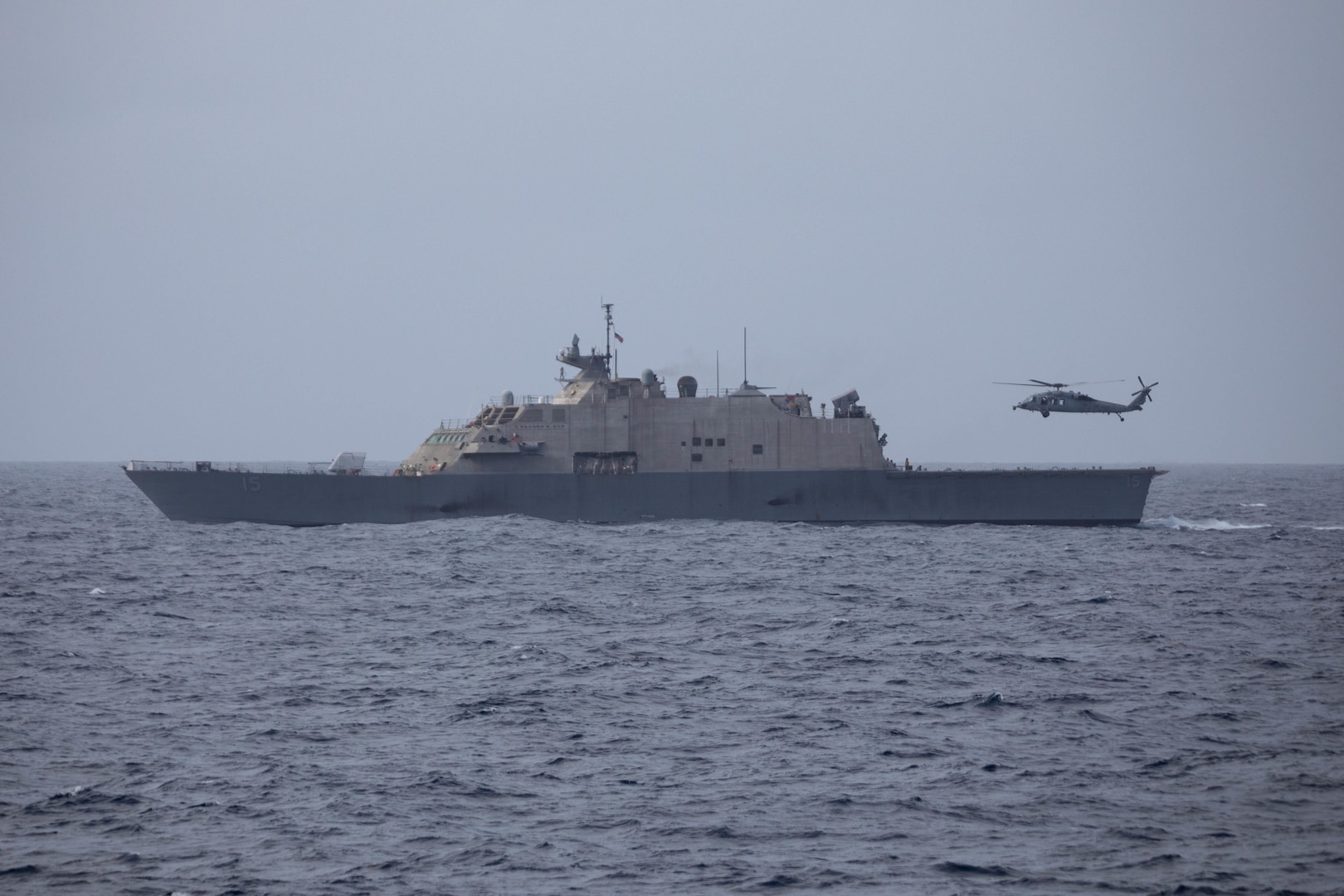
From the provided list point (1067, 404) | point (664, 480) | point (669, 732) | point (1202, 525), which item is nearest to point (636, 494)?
point (664, 480)

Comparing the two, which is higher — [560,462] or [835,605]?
[560,462]

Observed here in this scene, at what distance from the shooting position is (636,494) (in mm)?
43844

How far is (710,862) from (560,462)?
33.3m

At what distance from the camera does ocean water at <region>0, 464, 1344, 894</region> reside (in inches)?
452

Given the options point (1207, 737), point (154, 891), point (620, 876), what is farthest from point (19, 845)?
point (1207, 737)

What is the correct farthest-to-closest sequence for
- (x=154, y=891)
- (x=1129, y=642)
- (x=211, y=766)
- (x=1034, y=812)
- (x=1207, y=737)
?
(x=1129, y=642)
(x=1207, y=737)
(x=211, y=766)
(x=1034, y=812)
(x=154, y=891)

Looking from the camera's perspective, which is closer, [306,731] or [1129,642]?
[306,731]

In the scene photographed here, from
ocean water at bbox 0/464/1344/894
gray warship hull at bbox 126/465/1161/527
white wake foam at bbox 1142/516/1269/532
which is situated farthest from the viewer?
white wake foam at bbox 1142/516/1269/532

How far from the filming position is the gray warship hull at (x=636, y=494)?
43688 millimetres

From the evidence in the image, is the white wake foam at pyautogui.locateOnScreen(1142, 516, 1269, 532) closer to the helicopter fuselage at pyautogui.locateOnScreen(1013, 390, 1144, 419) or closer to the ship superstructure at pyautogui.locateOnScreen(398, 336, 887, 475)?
the helicopter fuselage at pyautogui.locateOnScreen(1013, 390, 1144, 419)

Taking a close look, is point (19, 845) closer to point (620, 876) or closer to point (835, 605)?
point (620, 876)

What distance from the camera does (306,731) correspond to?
52.1 feet

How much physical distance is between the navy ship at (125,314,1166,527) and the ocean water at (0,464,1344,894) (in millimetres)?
11645

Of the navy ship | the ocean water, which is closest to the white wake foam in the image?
the navy ship
